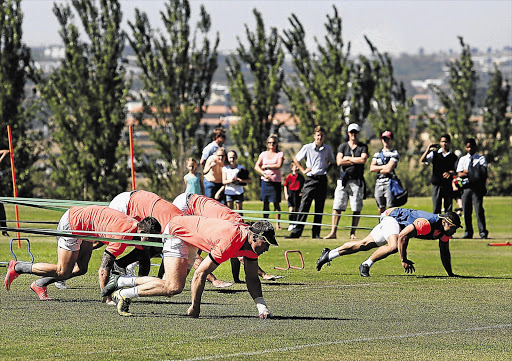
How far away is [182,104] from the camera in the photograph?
4362 centimetres

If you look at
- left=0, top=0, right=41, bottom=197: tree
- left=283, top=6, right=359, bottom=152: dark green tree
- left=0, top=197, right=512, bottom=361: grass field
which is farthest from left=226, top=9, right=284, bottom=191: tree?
left=0, top=197, right=512, bottom=361: grass field

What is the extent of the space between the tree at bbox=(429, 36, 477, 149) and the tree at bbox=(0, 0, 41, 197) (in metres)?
18.4

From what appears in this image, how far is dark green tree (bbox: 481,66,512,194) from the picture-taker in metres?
48.2

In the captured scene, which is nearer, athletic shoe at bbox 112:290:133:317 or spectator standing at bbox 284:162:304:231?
athletic shoe at bbox 112:290:133:317

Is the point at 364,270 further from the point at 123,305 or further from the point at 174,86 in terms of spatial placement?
the point at 174,86

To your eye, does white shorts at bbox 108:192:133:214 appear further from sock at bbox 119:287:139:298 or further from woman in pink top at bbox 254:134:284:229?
woman in pink top at bbox 254:134:284:229

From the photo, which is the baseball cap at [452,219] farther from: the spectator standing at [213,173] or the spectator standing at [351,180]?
the spectator standing at [213,173]

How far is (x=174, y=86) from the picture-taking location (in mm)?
43312

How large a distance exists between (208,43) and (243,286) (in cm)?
3029

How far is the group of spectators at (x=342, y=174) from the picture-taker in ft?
61.8

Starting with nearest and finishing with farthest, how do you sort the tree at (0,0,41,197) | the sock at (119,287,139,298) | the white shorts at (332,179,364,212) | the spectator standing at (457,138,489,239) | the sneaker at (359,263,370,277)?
the sock at (119,287,139,298)
the sneaker at (359,263,370,277)
the white shorts at (332,179,364,212)
the spectator standing at (457,138,489,239)
the tree at (0,0,41,197)

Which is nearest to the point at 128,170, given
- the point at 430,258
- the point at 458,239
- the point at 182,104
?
the point at 182,104

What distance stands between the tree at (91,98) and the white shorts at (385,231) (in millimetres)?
27933

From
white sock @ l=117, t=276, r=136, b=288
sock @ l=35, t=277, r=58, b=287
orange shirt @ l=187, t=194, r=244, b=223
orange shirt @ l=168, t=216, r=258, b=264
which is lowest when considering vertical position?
sock @ l=35, t=277, r=58, b=287
